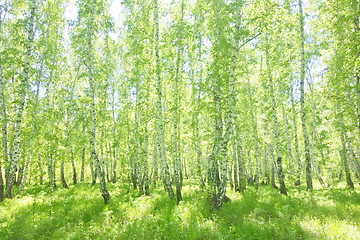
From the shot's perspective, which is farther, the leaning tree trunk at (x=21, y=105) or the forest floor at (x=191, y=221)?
the leaning tree trunk at (x=21, y=105)

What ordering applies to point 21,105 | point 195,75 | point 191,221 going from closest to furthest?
point 191,221 < point 21,105 < point 195,75

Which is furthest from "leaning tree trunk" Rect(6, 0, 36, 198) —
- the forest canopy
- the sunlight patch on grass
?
the sunlight patch on grass

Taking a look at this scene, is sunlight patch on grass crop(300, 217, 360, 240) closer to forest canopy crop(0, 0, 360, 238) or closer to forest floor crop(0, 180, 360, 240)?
forest floor crop(0, 180, 360, 240)

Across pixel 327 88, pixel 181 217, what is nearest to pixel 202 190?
pixel 181 217

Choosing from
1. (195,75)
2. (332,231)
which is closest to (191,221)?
(332,231)

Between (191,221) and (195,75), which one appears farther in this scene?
(195,75)

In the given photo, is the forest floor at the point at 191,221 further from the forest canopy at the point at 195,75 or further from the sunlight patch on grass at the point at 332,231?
the forest canopy at the point at 195,75

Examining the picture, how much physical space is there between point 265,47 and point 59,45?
1708cm

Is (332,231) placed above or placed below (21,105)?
below

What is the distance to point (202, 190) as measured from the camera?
8.52 m

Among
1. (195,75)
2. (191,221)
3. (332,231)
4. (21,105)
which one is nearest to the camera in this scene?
(332,231)

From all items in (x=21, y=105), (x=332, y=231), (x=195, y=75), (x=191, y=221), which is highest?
(x=195, y=75)

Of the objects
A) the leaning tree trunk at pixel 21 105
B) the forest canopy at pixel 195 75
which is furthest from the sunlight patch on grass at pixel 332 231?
the leaning tree trunk at pixel 21 105

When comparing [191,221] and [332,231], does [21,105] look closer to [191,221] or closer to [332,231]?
[191,221]
